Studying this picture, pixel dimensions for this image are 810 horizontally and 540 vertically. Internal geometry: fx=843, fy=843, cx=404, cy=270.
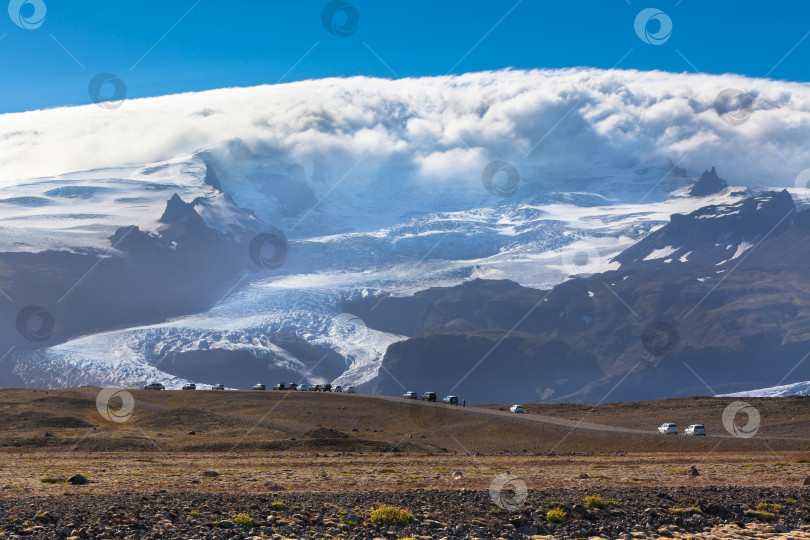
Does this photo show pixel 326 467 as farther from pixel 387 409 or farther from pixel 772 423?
pixel 387 409

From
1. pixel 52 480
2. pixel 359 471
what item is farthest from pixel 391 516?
pixel 359 471

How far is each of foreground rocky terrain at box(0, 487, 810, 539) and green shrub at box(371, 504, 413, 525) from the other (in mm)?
155

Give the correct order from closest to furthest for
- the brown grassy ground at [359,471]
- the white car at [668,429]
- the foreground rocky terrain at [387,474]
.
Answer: the foreground rocky terrain at [387,474], the brown grassy ground at [359,471], the white car at [668,429]

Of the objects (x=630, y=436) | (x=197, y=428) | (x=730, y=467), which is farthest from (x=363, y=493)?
(x=197, y=428)

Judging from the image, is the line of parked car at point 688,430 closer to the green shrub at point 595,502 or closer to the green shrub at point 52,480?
the green shrub at point 595,502

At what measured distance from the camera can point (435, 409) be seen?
123 metres

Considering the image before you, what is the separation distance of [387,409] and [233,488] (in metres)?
84.2

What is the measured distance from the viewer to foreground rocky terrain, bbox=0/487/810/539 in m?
28.9

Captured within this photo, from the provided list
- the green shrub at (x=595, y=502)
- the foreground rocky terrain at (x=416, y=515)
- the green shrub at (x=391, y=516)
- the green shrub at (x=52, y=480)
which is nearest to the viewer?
the foreground rocky terrain at (x=416, y=515)

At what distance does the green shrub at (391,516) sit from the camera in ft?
102

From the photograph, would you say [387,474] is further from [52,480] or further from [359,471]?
[52,480]

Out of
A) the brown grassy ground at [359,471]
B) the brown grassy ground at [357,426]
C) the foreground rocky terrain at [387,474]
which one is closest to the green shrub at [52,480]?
the brown grassy ground at [359,471]

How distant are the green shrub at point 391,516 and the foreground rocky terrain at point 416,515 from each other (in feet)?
0.51

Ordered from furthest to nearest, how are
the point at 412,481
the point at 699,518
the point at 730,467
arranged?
1. the point at 730,467
2. the point at 412,481
3. the point at 699,518
